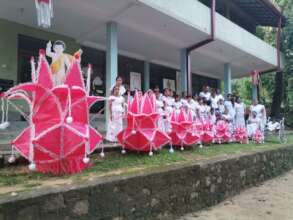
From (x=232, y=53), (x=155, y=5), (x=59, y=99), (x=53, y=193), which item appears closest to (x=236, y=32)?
(x=232, y=53)

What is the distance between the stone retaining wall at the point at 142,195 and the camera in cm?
325

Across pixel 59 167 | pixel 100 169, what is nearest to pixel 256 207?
pixel 100 169

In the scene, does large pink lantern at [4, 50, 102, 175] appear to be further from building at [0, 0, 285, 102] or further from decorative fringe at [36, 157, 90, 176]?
building at [0, 0, 285, 102]

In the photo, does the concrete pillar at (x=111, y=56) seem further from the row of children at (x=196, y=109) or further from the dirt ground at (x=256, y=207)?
the dirt ground at (x=256, y=207)

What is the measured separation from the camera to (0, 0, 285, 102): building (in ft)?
31.8

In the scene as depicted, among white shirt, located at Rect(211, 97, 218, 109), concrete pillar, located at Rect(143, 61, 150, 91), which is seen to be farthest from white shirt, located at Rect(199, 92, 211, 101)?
concrete pillar, located at Rect(143, 61, 150, 91)

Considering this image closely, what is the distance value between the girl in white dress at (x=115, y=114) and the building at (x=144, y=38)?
117 inches

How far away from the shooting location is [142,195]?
4.49 m

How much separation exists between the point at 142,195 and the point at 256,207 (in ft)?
9.37

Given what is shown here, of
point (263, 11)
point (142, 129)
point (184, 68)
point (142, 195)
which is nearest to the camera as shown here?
point (142, 195)

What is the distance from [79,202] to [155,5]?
23.5ft

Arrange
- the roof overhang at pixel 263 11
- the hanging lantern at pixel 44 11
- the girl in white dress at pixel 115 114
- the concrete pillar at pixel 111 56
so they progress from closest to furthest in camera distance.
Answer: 1. the girl in white dress at pixel 115 114
2. the hanging lantern at pixel 44 11
3. the concrete pillar at pixel 111 56
4. the roof overhang at pixel 263 11

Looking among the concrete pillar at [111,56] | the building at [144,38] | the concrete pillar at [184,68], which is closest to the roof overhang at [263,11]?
the building at [144,38]

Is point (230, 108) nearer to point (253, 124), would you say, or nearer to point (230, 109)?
point (230, 109)
